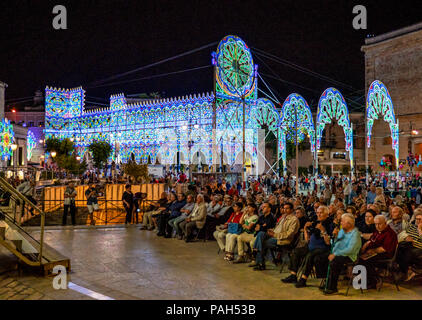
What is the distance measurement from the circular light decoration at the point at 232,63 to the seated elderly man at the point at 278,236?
803 inches

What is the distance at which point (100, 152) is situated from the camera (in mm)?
47562

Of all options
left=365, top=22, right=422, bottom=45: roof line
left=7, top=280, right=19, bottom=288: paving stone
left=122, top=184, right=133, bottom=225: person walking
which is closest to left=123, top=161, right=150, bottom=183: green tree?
left=122, top=184, right=133, bottom=225: person walking

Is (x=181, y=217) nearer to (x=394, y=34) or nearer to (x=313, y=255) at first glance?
(x=313, y=255)

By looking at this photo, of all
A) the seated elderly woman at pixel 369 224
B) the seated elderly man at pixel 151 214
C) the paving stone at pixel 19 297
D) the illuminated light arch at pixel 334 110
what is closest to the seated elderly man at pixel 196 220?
the seated elderly man at pixel 151 214

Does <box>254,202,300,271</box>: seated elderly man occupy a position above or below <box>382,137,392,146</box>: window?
below

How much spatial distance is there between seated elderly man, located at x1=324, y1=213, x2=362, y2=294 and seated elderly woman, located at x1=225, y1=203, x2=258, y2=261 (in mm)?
2314

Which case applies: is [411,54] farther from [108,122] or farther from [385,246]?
[385,246]

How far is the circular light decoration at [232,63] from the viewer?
28312 mm

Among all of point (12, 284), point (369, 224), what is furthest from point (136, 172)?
point (369, 224)

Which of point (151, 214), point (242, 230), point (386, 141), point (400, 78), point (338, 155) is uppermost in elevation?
point (400, 78)

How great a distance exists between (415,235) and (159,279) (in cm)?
436

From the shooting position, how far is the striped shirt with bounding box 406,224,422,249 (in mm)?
6910

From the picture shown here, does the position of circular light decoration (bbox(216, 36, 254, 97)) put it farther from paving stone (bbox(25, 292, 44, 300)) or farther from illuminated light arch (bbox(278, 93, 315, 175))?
paving stone (bbox(25, 292, 44, 300))

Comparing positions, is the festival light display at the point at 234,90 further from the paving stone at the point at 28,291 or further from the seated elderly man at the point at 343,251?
the paving stone at the point at 28,291
